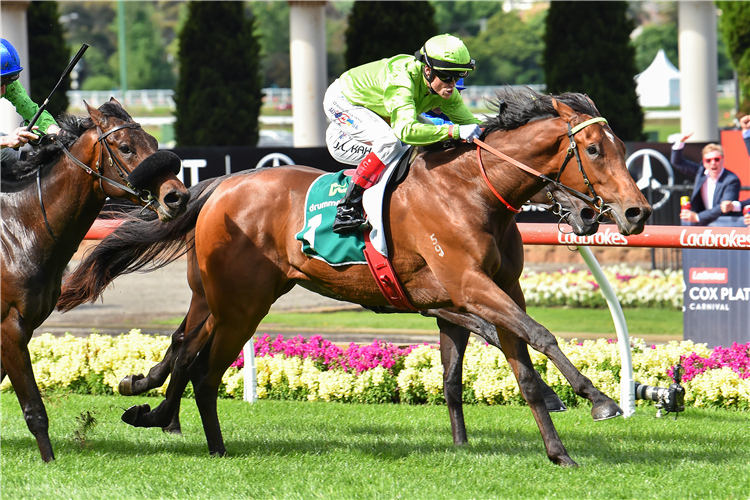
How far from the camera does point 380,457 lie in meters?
4.95

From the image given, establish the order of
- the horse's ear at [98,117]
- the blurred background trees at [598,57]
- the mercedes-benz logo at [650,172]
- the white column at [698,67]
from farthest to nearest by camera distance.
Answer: the blurred background trees at [598,57]
the white column at [698,67]
the mercedes-benz logo at [650,172]
the horse's ear at [98,117]

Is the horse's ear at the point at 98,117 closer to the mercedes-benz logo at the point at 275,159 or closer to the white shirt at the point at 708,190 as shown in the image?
the white shirt at the point at 708,190

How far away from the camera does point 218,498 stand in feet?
13.6

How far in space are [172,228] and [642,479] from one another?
10.2ft

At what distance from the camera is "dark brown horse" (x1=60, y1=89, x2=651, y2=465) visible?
14.4 feet

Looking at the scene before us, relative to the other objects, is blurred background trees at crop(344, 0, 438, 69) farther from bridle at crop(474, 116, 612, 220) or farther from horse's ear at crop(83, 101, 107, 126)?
bridle at crop(474, 116, 612, 220)

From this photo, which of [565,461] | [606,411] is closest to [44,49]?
[565,461]

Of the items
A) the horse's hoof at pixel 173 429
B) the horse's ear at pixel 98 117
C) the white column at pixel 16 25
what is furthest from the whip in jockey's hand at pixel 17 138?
the white column at pixel 16 25

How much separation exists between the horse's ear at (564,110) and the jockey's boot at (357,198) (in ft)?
3.21

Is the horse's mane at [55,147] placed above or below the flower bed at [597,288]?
above

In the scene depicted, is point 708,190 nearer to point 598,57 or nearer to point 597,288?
point 597,288

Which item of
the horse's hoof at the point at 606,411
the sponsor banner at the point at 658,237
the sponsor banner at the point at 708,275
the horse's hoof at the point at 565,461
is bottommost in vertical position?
the horse's hoof at the point at 565,461

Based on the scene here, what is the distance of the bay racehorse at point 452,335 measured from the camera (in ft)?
15.1

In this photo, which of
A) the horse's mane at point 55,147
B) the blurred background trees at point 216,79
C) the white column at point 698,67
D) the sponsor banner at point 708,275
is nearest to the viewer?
the horse's mane at point 55,147
